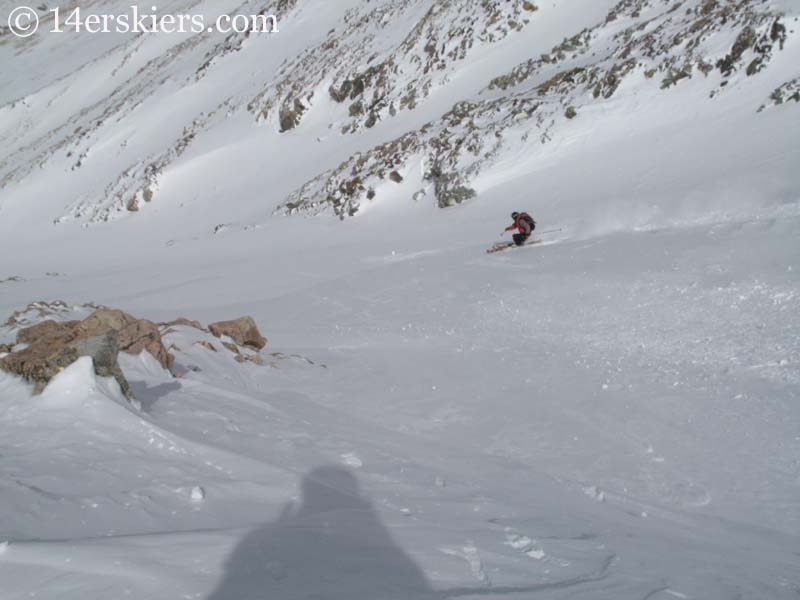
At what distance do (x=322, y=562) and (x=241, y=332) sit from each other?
6744mm

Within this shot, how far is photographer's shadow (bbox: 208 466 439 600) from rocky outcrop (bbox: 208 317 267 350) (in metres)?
5.85

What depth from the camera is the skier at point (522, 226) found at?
12.9 m

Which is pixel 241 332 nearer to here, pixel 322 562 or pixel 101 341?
pixel 101 341

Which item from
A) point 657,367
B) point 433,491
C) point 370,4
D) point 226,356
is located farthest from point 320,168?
point 433,491

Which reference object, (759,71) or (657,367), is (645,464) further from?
(759,71)

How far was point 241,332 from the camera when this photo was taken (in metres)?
9.17

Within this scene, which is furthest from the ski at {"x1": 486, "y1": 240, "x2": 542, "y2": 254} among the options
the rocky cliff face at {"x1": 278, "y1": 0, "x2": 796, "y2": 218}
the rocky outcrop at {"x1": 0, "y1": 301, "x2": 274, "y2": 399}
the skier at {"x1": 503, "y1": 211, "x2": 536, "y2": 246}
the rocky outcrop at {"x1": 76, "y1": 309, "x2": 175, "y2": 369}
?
the rocky outcrop at {"x1": 76, "y1": 309, "x2": 175, "y2": 369}

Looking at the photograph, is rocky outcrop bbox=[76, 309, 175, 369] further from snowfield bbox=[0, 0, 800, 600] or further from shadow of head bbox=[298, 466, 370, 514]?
shadow of head bbox=[298, 466, 370, 514]

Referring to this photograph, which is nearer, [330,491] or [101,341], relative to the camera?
[330,491]

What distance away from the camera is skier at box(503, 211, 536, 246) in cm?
1288

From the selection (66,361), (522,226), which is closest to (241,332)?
(66,361)

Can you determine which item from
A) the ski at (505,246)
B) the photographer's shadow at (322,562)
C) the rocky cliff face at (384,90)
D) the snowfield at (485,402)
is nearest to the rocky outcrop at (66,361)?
the snowfield at (485,402)

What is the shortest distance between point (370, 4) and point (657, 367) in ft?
130

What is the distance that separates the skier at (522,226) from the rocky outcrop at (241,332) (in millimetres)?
6171
